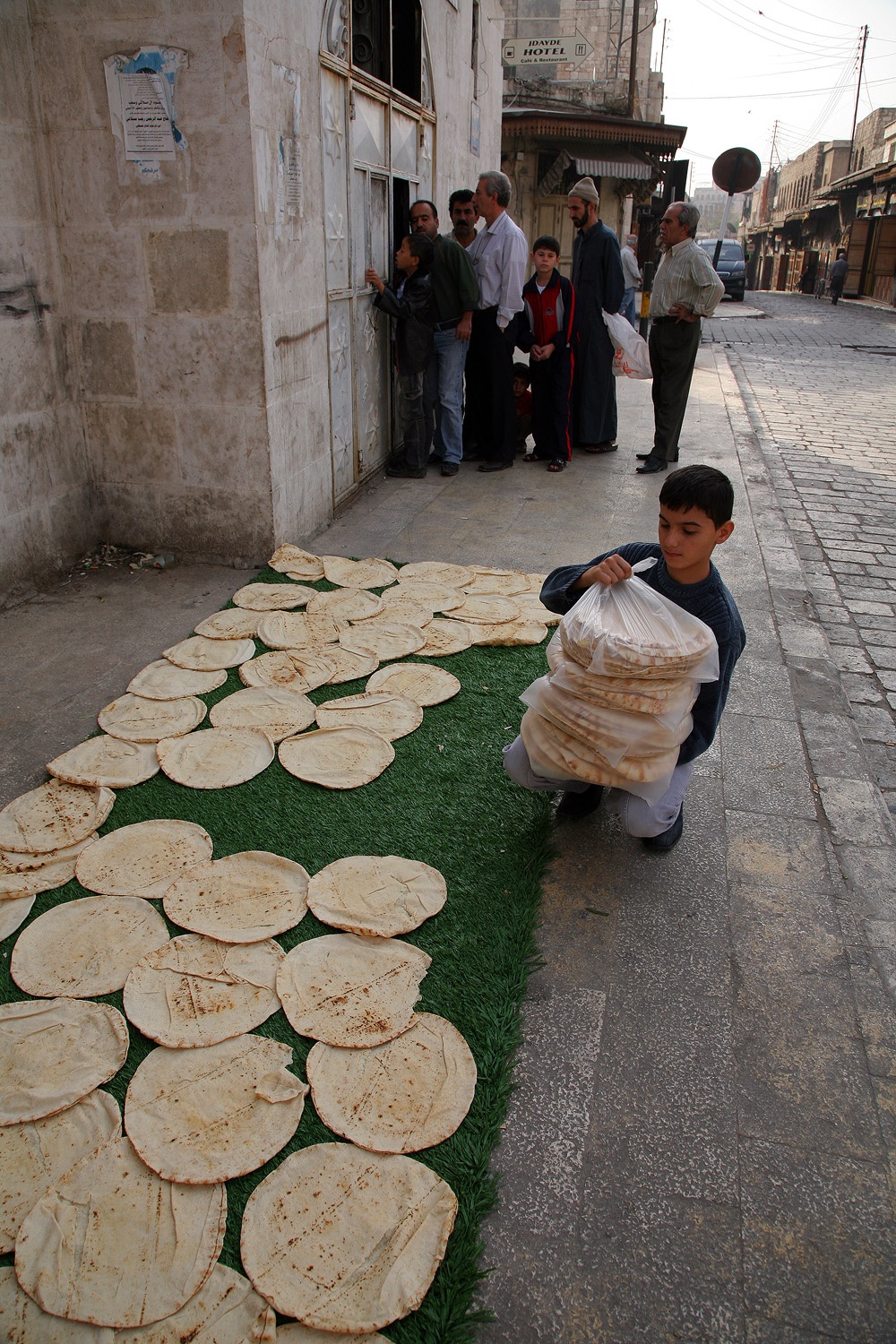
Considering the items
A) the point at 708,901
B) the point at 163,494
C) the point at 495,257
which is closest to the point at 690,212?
the point at 495,257

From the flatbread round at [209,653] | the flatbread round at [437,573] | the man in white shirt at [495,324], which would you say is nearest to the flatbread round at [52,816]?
the flatbread round at [209,653]

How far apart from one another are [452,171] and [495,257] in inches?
78.7

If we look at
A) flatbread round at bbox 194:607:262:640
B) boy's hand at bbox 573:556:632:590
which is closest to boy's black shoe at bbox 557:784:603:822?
boy's hand at bbox 573:556:632:590

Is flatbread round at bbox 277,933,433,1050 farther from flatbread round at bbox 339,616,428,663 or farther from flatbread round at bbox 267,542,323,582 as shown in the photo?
flatbread round at bbox 267,542,323,582

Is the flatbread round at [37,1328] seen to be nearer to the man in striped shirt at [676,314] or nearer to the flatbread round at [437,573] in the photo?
the flatbread round at [437,573]

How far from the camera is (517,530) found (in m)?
5.24

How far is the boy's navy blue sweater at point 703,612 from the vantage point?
2.28 meters

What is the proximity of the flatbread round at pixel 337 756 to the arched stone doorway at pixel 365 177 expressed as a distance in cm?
274

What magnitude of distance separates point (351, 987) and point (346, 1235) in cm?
56

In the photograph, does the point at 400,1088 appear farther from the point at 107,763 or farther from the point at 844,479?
the point at 844,479

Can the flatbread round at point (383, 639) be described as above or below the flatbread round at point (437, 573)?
below

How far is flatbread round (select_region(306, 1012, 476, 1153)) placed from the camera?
5.58 ft

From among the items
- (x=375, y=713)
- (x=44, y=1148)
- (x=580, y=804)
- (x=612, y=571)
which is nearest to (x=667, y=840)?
(x=580, y=804)

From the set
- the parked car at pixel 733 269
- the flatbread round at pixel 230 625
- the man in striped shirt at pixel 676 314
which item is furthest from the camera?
the parked car at pixel 733 269
